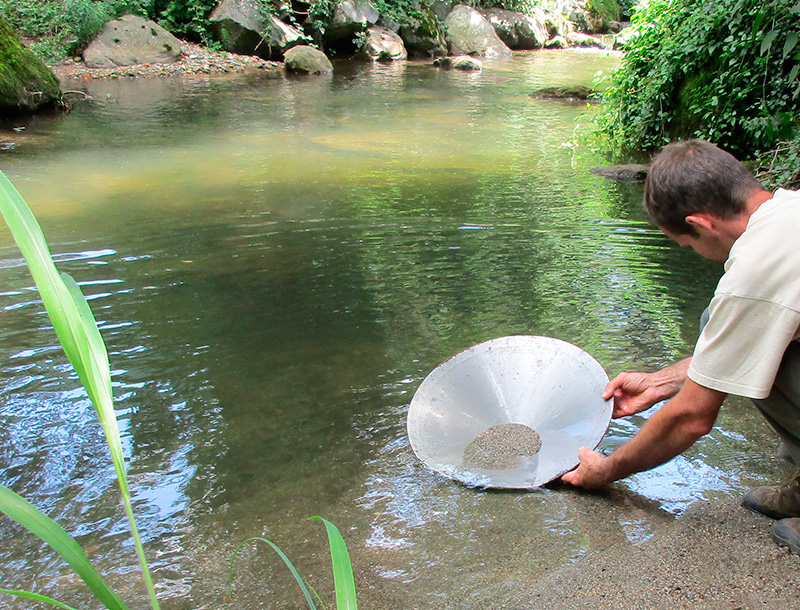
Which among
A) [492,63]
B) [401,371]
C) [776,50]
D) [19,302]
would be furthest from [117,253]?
[492,63]

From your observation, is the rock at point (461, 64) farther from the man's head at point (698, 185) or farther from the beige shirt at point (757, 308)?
the beige shirt at point (757, 308)

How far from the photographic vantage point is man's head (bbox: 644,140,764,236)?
1.83 m

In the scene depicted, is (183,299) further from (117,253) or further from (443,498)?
(443,498)

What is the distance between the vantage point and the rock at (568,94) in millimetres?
11750

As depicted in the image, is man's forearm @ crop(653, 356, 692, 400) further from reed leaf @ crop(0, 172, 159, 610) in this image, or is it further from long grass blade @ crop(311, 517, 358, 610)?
reed leaf @ crop(0, 172, 159, 610)

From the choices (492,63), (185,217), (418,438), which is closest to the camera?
(418,438)

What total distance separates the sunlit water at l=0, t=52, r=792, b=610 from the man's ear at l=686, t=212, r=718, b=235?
0.96 m

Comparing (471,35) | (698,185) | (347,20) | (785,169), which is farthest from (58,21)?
(698,185)

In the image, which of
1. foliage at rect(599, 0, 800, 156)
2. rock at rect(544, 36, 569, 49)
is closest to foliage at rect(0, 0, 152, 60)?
foliage at rect(599, 0, 800, 156)

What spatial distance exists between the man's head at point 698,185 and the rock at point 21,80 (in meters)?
9.77

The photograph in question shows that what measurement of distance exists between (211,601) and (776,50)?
6154mm

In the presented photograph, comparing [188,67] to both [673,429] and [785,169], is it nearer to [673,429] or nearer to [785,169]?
[785,169]

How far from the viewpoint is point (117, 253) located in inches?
183

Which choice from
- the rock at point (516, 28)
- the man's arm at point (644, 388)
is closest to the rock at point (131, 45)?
the rock at point (516, 28)
